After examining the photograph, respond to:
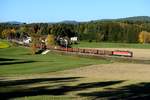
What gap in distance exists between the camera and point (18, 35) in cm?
19188

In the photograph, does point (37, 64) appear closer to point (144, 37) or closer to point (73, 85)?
point (73, 85)

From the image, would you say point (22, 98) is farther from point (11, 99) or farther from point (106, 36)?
point (106, 36)

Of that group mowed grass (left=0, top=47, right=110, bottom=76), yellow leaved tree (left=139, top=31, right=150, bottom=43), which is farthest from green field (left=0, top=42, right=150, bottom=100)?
yellow leaved tree (left=139, top=31, right=150, bottom=43)

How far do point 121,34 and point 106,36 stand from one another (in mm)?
8581

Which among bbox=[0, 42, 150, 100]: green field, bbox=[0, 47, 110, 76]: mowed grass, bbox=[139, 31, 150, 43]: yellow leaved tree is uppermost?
bbox=[0, 42, 150, 100]: green field

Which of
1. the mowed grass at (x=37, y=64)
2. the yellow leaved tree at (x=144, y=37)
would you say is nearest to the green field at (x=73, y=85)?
the mowed grass at (x=37, y=64)

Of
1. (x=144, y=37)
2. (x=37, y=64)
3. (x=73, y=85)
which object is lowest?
(x=144, y=37)

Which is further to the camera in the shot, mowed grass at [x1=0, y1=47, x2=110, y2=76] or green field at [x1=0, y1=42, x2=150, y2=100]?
mowed grass at [x1=0, y1=47, x2=110, y2=76]

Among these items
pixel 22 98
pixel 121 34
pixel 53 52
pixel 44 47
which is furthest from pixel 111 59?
pixel 121 34

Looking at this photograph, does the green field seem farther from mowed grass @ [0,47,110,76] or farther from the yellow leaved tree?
the yellow leaved tree

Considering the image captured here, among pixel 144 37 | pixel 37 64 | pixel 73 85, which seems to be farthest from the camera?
pixel 144 37

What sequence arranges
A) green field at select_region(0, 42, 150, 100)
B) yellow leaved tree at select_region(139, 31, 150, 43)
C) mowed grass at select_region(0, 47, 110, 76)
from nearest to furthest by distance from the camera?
green field at select_region(0, 42, 150, 100) → mowed grass at select_region(0, 47, 110, 76) → yellow leaved tree at select_region(139, 31, 150, 43)

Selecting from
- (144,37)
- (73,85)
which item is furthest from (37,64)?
(144,37)

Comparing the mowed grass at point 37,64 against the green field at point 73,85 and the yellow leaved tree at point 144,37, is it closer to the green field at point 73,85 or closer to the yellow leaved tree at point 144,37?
the green field at point 73,85
